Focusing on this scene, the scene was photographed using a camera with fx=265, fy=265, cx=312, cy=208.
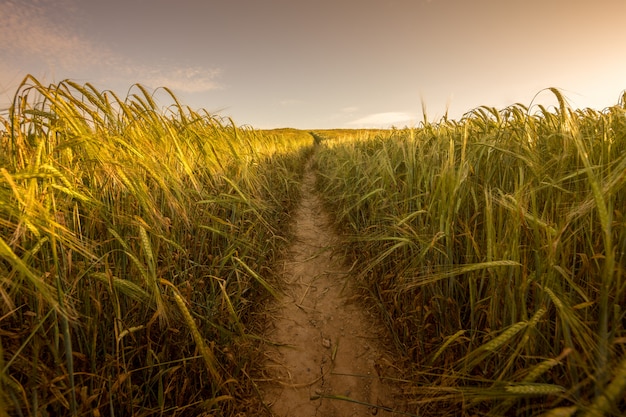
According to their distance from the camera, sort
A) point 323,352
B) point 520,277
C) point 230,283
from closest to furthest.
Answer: point 520,277, point 323,352, point 230,283

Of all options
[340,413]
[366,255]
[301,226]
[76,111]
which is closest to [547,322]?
[340,413]

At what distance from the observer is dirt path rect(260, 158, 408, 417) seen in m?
1.19

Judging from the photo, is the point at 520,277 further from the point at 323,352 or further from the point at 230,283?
the point at 230,283

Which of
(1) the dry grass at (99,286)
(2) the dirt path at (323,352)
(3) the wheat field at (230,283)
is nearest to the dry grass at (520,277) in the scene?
(3) the wheat field at (230,283)

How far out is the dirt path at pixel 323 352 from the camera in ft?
3.90

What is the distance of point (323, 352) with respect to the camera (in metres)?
1.47

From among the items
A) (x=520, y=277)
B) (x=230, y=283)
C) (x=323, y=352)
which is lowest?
(x=323, y=352)

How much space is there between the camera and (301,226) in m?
3.15

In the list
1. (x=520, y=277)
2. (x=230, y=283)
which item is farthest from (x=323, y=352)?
(x=520, y=277)

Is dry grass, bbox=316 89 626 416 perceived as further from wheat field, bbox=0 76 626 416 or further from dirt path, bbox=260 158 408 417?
dirt path, bbox=260 158 408 417

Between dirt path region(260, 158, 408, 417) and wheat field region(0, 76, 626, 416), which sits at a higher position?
wheat field region(0, 76, 626, 416)

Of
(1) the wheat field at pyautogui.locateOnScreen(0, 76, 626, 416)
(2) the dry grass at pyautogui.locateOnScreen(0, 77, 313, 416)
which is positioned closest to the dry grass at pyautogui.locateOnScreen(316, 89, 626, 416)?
(1) the wheat field at pyautogui.locateOnScreen(0, 76, 626, 416)

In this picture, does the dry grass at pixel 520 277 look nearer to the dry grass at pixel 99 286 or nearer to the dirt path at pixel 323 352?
the dirt path at pixel 323 352

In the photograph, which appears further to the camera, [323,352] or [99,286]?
[323,352]
